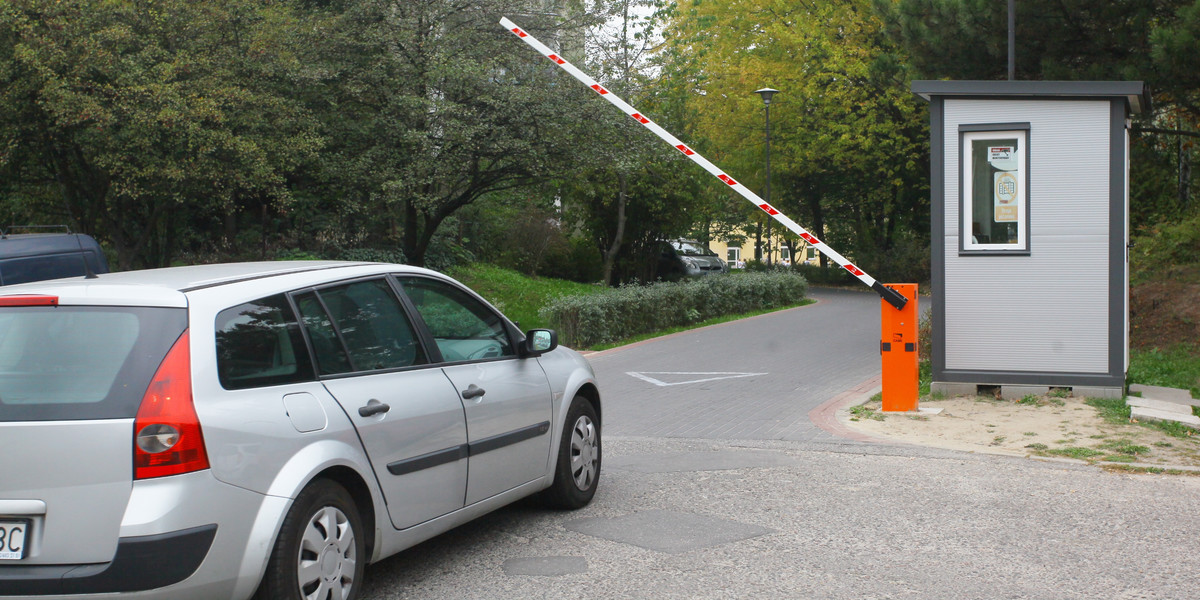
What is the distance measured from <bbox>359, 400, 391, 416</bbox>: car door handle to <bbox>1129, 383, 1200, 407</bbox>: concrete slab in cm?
846

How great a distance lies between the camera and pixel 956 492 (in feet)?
22.1

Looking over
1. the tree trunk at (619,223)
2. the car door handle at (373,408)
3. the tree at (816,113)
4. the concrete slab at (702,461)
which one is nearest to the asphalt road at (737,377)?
the concrete slab at (702,461)

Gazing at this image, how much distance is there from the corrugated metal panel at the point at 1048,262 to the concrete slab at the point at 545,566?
6466mm

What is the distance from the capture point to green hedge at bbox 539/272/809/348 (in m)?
17.6

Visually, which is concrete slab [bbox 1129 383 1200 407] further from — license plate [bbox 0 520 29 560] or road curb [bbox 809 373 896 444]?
license plate [bbox 0 520 29 560]

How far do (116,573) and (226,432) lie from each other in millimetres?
570

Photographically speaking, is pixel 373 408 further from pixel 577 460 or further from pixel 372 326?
pixel 577 460

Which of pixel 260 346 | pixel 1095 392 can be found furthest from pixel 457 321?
pixel 1095 392

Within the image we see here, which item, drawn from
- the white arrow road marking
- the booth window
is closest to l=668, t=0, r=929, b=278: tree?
the white arrow road marking

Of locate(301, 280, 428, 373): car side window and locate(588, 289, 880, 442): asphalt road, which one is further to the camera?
locate(588, 289, 880, 442): asphalt road

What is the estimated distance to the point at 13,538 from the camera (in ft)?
11.7

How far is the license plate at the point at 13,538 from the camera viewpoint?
356 centimetres

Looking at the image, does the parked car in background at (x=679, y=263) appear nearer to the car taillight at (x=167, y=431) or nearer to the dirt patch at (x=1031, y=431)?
the dirt patch at (x=1031, y=431)

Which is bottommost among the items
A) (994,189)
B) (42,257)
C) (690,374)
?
(690,374)
